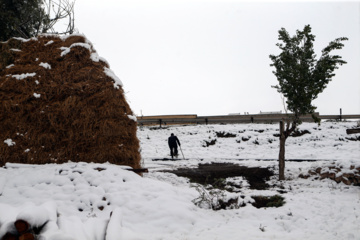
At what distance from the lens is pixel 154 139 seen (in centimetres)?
2161

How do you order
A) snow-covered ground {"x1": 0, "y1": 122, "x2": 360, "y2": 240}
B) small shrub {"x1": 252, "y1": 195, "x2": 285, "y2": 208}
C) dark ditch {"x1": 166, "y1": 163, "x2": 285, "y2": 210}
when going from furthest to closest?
dark ditch {"x1": 166, "y1": 163, "x2": 285, "y2": 210} < small shrub {"x1": 252, "y1": 195, "x2": 285, "y2": 208} < snow-covered ground {"x1": 0, "y1": 122, "x2": 360, "y2": 240}

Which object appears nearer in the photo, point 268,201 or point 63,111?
point 268,201

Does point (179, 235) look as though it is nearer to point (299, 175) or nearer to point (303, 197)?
point (303, 197)

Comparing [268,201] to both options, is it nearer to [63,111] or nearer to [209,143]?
[63,111]

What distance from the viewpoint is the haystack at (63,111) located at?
21.2 feet

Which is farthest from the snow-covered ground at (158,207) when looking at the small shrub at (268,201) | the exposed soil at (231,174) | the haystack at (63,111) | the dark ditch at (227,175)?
the exposed soil at (231,174)

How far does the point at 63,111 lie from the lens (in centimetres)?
659

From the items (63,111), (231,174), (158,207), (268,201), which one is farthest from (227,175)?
(63,111)

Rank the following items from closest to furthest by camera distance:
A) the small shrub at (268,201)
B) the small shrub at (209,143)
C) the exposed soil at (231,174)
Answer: the small shrub at (268,201) → the exposed soil at (231,174) → the small shrub at (209,143)

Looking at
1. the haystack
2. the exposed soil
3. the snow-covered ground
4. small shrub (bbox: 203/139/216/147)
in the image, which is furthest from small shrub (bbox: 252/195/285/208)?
small shrub (bbox: 203/139/216/147)

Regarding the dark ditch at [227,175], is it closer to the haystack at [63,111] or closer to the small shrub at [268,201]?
the small shrub at [268,201]

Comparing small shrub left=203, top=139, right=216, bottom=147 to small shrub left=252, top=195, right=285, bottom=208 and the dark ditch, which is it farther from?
small shrub left=252, top=195, right=285, bottom=208

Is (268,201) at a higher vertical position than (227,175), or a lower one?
higher

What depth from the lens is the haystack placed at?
645 cm
